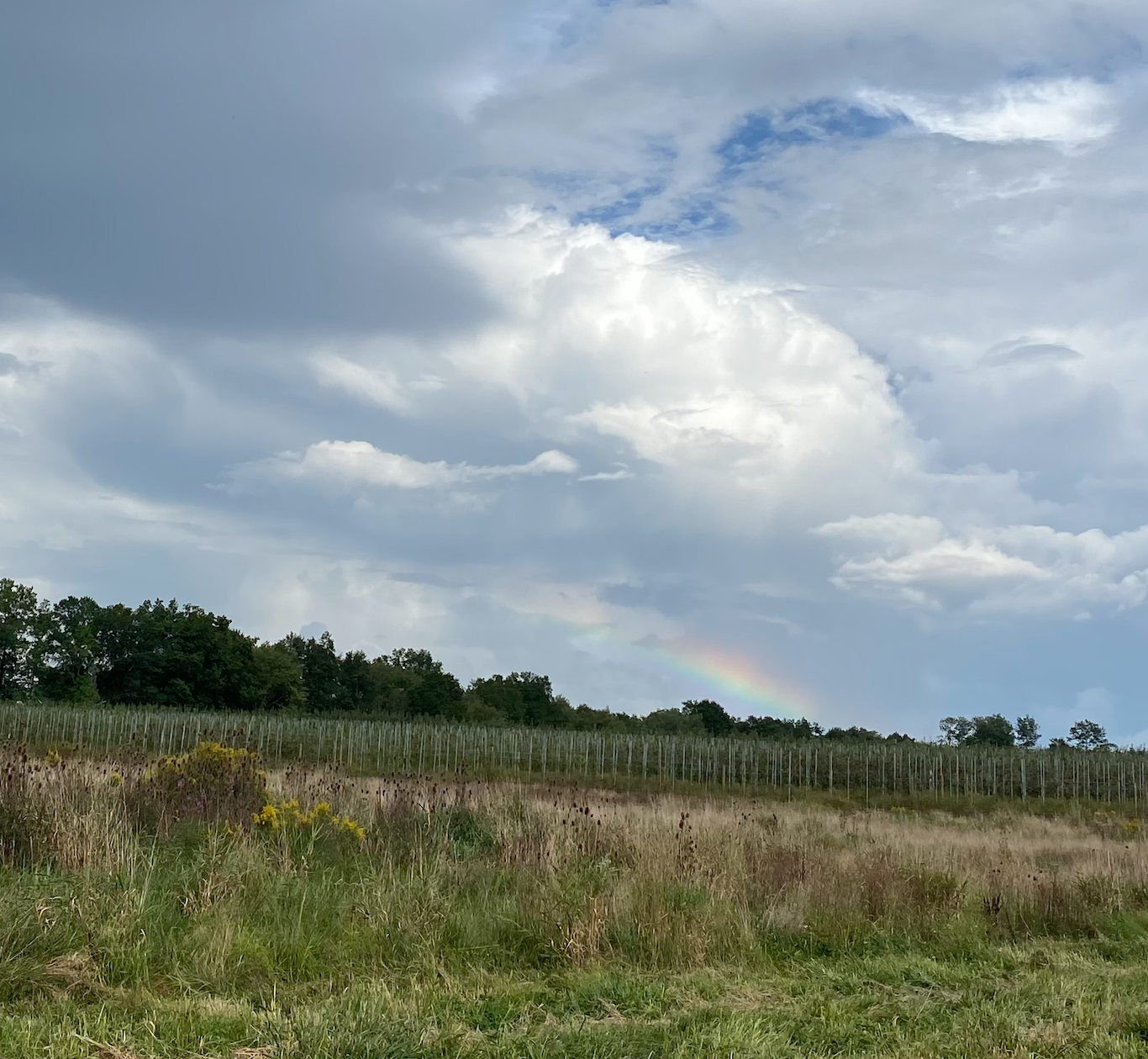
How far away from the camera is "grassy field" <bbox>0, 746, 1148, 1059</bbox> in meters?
5.15

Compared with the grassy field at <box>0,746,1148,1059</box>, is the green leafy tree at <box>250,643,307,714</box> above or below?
above

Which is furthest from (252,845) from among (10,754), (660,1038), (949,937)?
(949,937)

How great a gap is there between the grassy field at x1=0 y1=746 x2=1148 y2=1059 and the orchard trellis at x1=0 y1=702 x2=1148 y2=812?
34.0 metres

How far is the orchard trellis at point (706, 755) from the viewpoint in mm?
44000

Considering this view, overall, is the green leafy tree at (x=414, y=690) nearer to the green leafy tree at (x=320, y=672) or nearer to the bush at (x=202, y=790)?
the green leafy tree at (x=320, y=672)

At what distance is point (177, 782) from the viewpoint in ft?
34.3

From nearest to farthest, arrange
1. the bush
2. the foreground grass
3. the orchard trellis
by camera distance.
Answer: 1. the foreground grass
2. the bush
3. the orchard trellis

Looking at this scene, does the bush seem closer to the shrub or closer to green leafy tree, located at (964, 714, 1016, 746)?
the shrub

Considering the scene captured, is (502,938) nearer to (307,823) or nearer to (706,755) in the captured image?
(307,823)

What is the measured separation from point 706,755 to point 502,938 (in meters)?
40.6

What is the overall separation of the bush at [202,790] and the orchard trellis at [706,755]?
31579 millimetres

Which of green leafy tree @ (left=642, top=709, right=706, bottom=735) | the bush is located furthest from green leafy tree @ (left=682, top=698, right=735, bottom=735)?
the bush

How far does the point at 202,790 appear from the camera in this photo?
10109 mm

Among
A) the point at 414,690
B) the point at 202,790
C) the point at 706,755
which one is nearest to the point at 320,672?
the point at 414,690
